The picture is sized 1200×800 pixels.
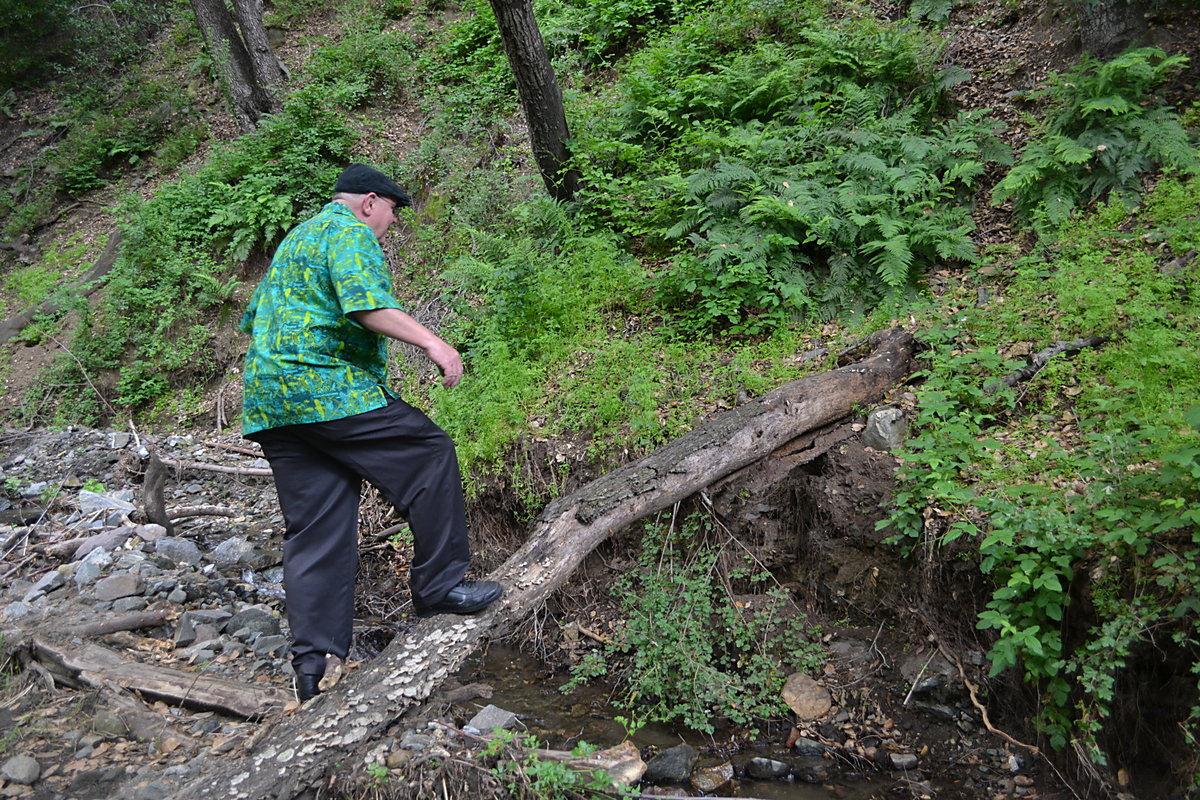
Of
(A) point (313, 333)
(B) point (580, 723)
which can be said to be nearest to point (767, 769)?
(B) point (580, 723)

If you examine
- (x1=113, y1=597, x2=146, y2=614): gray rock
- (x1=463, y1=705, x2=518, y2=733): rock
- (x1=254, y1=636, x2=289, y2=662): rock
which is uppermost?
(x1=113, y1=597, x2=146, y2=614): gray rock

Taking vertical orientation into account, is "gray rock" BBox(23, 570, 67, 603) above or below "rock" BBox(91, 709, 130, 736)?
above

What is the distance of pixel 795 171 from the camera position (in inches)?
244

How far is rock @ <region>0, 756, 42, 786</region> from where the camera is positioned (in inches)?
123

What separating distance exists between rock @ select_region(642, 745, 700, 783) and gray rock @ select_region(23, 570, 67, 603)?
14.2ft

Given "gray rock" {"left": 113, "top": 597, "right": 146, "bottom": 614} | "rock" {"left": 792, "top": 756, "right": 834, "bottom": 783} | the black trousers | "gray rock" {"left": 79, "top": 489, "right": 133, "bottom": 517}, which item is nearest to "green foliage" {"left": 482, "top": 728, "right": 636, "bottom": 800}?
the black trousers

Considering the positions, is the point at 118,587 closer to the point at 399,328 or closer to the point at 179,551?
the point at 179,551

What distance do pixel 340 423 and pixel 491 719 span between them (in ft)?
6.21

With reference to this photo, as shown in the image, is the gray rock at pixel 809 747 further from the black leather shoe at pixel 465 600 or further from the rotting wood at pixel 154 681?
the rotting wood at pixel 154 681

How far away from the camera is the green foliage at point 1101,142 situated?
524cm

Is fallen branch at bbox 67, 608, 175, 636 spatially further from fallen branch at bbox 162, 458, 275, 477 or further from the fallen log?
fallen branch at bbox 162, 458, 275, 477

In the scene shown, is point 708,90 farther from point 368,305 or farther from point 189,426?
point 189,426

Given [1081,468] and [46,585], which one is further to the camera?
[46,585]

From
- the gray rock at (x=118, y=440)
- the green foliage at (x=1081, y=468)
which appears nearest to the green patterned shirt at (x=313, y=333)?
the green foliage at (x=1081, y=468)
